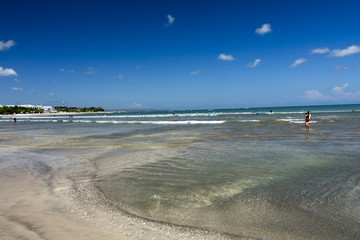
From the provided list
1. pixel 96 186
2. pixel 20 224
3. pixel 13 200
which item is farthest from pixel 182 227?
pixel 13 200

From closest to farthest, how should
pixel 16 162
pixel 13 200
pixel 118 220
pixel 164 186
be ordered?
pixel 118 220, pixel 13 200, pixel 164 186, pixel 16 162

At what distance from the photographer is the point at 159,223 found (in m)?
4.16

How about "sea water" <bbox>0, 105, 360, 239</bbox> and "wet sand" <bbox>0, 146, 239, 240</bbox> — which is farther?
"sea water" <bbox>0, 105, 360, 239</bbox>

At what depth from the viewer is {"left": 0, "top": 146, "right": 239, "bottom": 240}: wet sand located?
12.5 feet

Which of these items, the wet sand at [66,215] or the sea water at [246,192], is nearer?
the wet sand at [66,215]

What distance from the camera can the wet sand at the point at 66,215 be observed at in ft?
12.5

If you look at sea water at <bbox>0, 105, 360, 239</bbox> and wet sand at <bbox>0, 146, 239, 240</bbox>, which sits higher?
wet sand at <bbox>0, 146, 239, 240</bbox>

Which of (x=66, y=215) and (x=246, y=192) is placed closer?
(x=66, y=215)

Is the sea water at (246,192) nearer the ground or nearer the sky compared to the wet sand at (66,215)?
nearer the ground

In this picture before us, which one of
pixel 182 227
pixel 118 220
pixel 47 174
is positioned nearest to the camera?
pixel 182 227

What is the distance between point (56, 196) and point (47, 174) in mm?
2586

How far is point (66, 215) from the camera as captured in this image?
14.9 feet

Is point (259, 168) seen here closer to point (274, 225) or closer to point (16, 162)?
point (274, 225)

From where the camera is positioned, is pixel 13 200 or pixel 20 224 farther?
pixel 13 200
